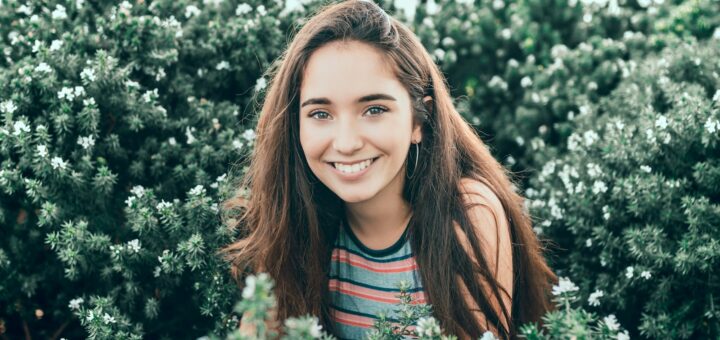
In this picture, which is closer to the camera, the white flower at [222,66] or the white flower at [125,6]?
the white flower at [125,6]

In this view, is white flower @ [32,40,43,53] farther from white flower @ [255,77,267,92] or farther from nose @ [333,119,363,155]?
nose @ [333,119,363,155]

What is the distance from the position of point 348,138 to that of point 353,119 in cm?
7

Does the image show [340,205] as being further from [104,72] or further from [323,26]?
[104,72]

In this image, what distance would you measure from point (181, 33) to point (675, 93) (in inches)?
86.2

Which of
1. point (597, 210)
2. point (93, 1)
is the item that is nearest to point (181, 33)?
point (93, 1)

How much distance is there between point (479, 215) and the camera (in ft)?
8.43

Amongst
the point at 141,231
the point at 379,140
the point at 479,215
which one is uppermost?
the point at 379,140

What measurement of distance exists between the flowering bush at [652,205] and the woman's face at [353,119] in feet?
3.47

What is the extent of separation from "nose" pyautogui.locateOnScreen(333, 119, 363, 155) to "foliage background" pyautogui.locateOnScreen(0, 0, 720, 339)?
65 centimetres

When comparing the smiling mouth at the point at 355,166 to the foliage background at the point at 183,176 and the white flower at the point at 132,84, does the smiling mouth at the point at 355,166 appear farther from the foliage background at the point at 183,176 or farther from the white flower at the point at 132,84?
the white flower at the point at 132,84

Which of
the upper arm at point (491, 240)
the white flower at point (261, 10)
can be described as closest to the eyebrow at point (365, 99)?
the upper arm at point (491, 240)

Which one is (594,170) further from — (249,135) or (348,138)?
(249,135)

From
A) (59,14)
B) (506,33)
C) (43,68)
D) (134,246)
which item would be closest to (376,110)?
(134,246)

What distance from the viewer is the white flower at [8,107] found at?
268 cm
